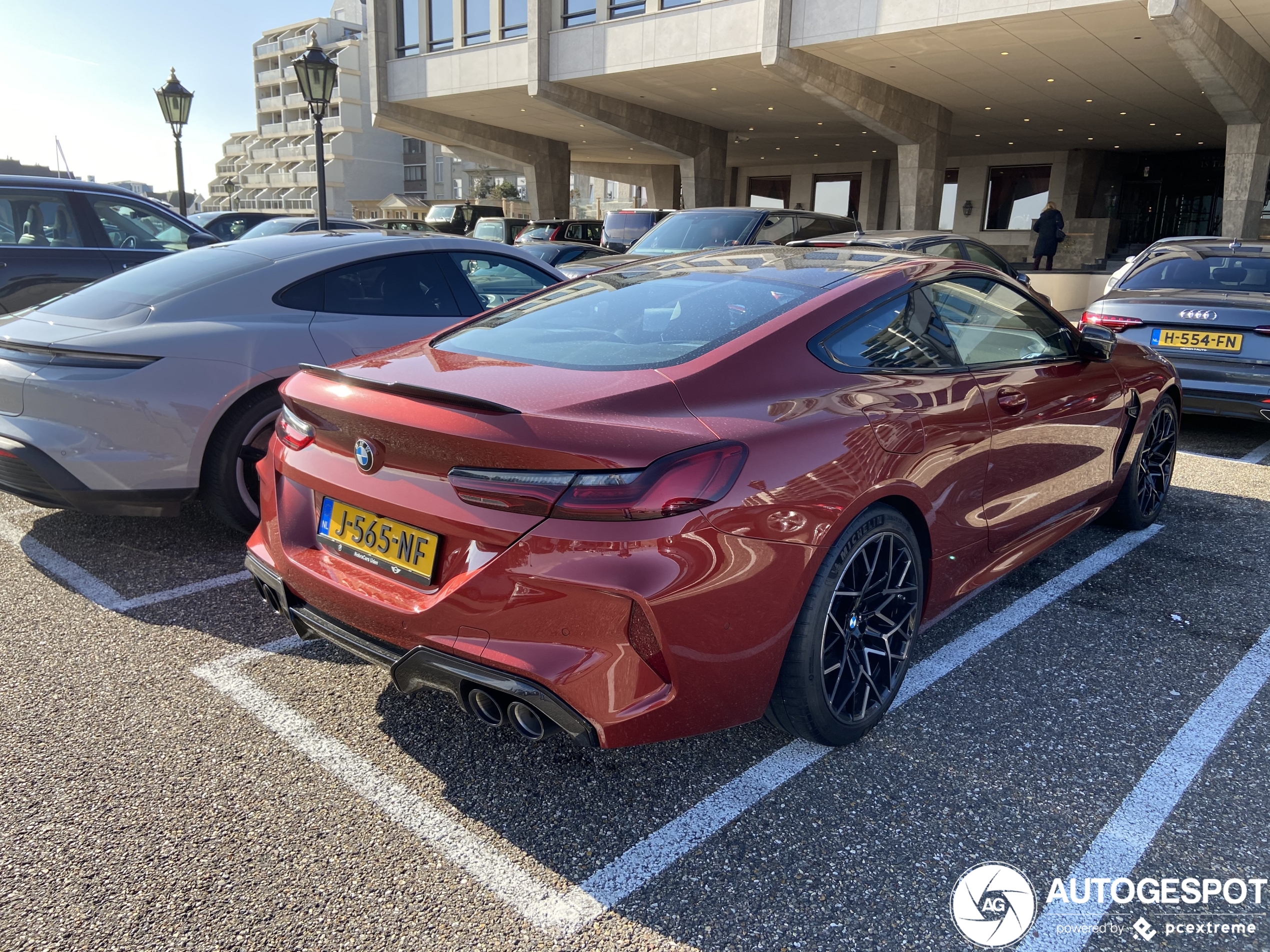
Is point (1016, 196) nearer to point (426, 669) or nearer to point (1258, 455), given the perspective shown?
point (1258, 455)

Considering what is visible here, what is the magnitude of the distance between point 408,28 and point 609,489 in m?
36.0

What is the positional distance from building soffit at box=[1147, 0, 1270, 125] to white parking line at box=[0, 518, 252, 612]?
18706 mm

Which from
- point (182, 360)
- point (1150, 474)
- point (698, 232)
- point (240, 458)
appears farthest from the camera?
point (698, 232)

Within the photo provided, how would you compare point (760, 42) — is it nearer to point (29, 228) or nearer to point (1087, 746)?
point (29, 228)

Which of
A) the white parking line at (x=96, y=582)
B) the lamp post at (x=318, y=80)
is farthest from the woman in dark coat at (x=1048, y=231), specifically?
the white parking line at (x=96, y=582)

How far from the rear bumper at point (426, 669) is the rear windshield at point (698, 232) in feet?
29.5

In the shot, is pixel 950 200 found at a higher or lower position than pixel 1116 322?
higher

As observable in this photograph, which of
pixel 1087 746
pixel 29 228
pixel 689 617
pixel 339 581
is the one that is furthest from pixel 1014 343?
pixel 29 228

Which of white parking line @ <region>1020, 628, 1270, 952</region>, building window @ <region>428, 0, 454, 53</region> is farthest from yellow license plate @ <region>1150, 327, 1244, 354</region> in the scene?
building window @ <region>428, 0, 454, 53</region>

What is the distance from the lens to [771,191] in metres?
45.2

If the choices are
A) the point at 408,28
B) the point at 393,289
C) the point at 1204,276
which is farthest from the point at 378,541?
the point at 408,28

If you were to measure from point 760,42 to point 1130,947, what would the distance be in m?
23.7

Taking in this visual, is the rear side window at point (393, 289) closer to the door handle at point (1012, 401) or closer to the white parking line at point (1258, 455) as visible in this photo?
the door handle at point (1012, 401)

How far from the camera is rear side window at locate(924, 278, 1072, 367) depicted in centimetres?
314
